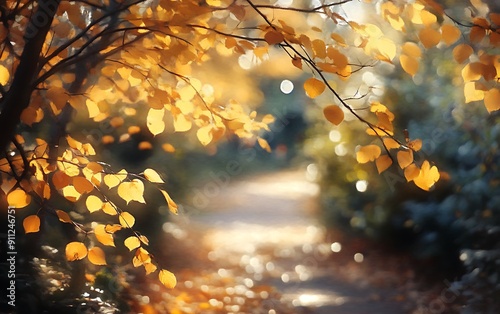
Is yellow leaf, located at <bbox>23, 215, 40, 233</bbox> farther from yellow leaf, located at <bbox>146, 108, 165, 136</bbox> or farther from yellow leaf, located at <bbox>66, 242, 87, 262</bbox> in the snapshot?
yellow leaf, located at <bbox>146, 108, 165, 136</bbox>

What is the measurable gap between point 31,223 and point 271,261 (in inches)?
41.5

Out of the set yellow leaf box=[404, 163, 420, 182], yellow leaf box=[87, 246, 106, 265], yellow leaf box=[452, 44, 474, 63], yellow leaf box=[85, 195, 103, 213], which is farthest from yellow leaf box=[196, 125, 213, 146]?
yellow leaf box=[452, 44, 474, 63]

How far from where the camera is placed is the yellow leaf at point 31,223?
2062 mm

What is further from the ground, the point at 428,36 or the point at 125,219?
the point at 428,36

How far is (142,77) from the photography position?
2.05m

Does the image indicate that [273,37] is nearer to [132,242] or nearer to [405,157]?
[405,157]

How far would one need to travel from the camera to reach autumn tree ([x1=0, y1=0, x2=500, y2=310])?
1.71 meters

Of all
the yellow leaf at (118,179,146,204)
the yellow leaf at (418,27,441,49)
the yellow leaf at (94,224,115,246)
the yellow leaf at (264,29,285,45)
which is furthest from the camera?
the yellow leaf at (94,224,115,246)

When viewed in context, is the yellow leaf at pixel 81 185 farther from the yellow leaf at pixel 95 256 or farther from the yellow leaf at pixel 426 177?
the yellow leaf at pixel 426 177

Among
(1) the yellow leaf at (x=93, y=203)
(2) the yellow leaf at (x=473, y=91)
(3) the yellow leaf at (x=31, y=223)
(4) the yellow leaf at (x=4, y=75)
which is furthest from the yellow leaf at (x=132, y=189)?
(2) the yellow leaf at (x=473, y=91)

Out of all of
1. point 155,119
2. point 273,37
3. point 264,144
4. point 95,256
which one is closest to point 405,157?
point 273,37

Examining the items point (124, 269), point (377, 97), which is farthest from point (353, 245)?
point (124, 269)

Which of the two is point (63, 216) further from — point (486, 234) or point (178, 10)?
point (486, 234)

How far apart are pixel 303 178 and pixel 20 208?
3.92ft
